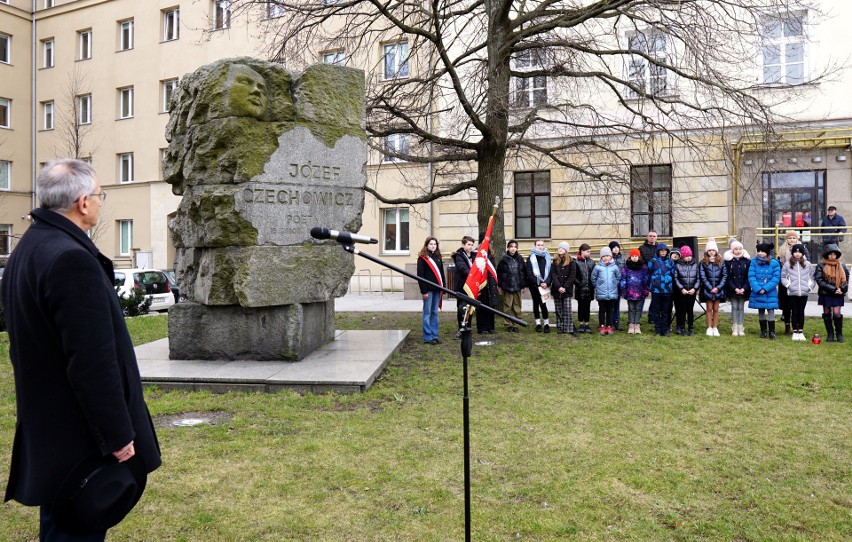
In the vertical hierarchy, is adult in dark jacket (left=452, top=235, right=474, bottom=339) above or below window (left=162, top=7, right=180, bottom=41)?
below

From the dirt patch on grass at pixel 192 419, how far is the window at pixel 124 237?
94.2ft

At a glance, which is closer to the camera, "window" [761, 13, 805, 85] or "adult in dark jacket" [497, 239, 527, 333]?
"adult in dark jacket" [497, 239, 527, 333]

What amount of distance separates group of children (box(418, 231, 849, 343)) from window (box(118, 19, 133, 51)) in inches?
1089

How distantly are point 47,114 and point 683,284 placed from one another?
35124 millimetres

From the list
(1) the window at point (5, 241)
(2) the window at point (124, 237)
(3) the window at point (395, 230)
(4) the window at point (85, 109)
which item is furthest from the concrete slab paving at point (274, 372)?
(4) the window at point (85, 109)

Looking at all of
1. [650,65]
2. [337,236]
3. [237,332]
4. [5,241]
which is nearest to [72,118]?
[5,241]

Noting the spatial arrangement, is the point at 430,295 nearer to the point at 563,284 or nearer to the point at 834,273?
the point at 563,284

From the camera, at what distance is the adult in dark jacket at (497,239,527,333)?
12945 mm

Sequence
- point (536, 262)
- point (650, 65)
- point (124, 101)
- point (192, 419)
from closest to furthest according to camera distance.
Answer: point (192, 419)
point (536, 262)
point (650, 65)
point (124, 101)

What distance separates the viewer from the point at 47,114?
35.7 metres

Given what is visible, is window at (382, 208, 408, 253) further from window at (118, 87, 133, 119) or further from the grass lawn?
the grass lawn

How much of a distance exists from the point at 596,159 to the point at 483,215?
5375mm

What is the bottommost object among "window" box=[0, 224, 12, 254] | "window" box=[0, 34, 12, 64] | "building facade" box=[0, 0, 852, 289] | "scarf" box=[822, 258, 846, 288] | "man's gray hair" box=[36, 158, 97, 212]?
"scarf" box=[822, 258, 846, 288]

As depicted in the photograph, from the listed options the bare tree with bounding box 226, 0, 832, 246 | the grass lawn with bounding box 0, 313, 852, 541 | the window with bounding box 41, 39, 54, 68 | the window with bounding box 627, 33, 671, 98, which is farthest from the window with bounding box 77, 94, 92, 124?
the grass lawn with bounding box 0, 313, 852, 541
